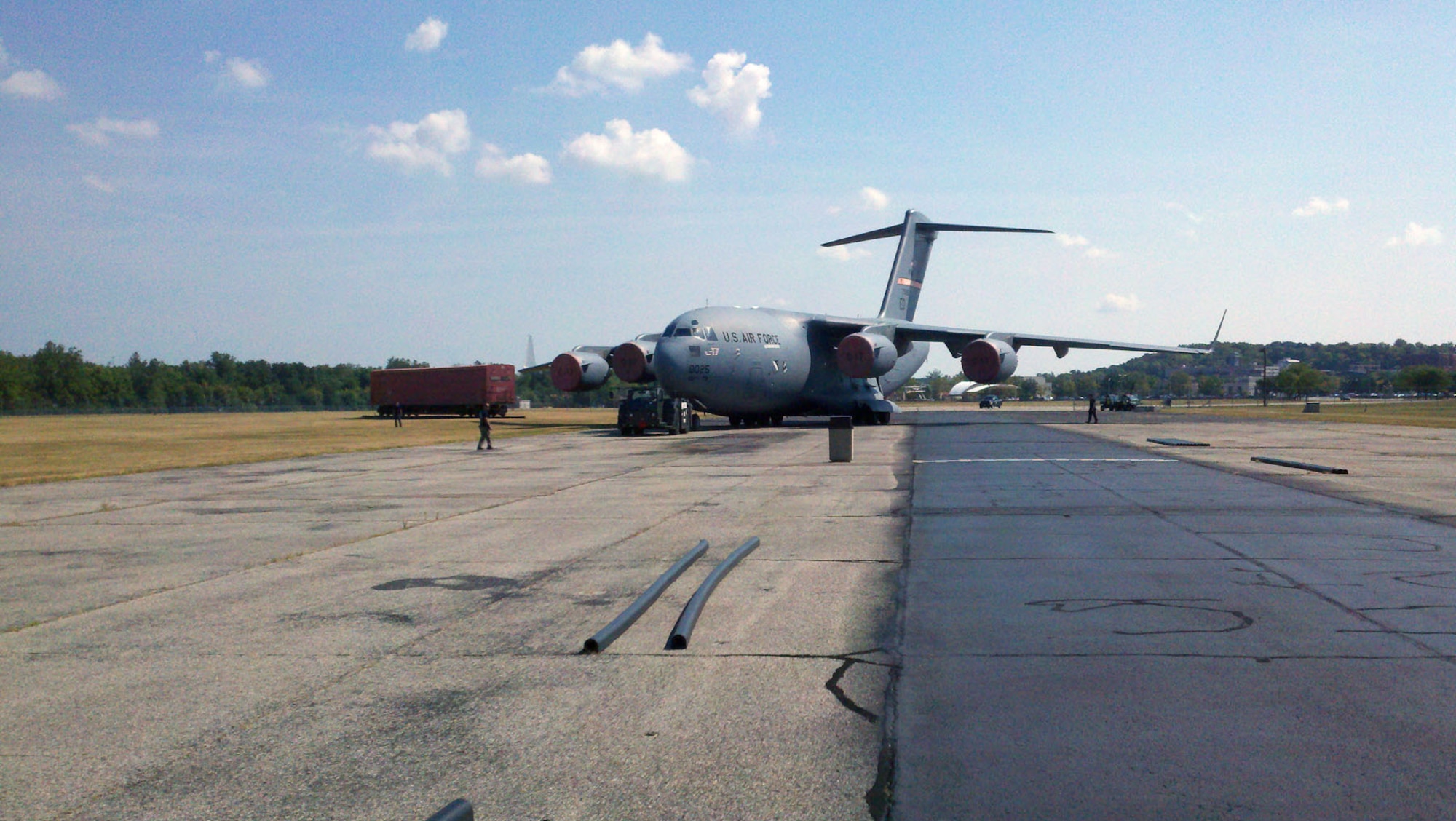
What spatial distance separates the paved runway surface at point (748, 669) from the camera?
14.2ft

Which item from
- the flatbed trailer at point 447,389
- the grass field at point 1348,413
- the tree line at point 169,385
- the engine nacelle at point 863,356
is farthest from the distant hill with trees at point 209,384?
the engine nacelle at point 863,356

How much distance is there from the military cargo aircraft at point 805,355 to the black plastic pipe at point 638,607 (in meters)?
26.9

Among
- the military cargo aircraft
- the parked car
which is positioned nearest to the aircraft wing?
the military cargo aircraft

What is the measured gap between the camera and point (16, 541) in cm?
1252

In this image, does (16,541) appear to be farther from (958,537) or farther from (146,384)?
(146,384)

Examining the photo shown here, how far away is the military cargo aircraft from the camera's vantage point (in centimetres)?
3766

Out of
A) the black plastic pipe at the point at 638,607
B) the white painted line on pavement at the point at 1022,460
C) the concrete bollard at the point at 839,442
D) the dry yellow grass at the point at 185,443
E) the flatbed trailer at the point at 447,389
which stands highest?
the flatbed trailer at the point at 447,389

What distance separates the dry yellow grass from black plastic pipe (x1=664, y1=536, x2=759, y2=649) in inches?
708

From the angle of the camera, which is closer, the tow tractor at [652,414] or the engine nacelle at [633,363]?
the tow tractor at [652,414]

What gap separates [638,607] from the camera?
25.4 ft

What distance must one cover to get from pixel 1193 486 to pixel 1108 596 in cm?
1055

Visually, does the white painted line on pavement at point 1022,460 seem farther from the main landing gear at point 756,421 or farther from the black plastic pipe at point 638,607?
the main landing gear at point 756,421

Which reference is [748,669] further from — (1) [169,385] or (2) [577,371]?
(1) [169,385]

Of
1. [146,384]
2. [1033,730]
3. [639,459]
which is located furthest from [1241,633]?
[146,384]
